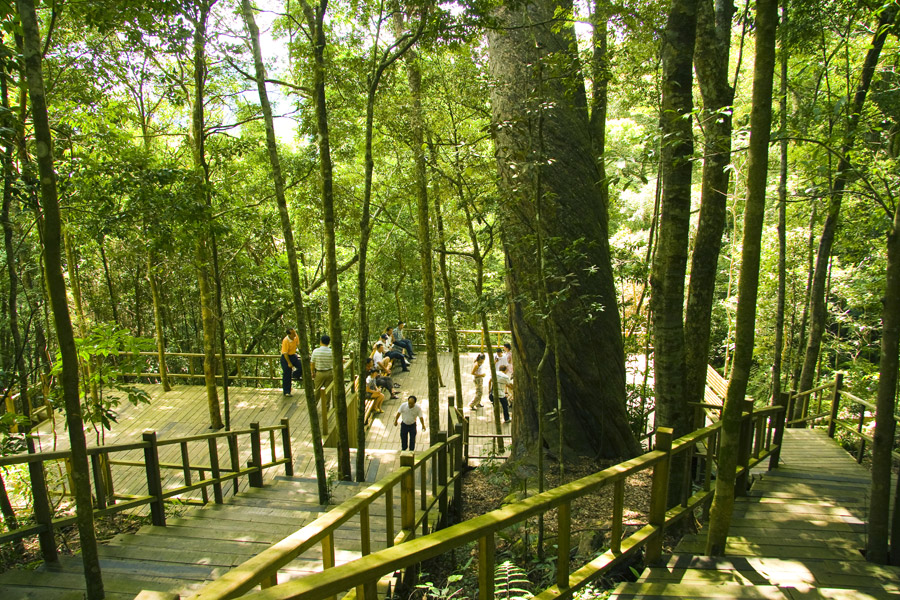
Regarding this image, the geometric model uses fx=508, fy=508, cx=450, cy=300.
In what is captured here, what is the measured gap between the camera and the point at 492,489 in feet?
22.1

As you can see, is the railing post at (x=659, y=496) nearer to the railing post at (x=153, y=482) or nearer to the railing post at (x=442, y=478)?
the railing post at (x=442, y=478)

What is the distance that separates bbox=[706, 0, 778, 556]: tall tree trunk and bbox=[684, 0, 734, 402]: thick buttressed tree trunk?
2193 millimetres

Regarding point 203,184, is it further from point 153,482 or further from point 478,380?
point 478,380

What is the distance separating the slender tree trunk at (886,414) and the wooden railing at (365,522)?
3.16 meters

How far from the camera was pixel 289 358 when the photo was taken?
396 inches

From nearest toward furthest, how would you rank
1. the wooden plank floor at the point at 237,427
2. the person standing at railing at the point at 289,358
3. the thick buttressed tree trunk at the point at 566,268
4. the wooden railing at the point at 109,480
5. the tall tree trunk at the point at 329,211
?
the wooden railing at the point at 109,480 < the tall tree trunk at the point at 329,211 < the thick buttressed tree trunk at the point at 566,268 < the wooden plank floor at the point at 237,427 < the person standing at railing at the point at 289,358

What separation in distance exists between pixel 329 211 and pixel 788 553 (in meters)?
5.02

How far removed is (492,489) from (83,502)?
Answer: 474cm

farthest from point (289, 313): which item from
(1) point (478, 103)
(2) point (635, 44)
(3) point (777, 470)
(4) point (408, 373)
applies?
(3) point (777, 470)

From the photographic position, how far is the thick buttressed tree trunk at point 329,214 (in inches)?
208

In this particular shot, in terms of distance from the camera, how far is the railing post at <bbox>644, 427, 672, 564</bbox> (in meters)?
3.27

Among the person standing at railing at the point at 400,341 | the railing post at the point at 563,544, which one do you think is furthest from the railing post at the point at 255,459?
the person standing at railing at the point at 400,341

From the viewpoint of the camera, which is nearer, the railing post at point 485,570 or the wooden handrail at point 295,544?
the wooden handrail at point 295,544

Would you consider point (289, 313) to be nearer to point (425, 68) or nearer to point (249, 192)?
point (249, 192)
